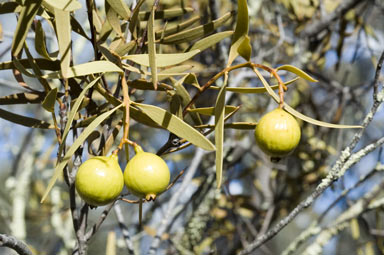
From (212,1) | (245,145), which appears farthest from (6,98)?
(245,145)

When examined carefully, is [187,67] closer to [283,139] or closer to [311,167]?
[283,139]

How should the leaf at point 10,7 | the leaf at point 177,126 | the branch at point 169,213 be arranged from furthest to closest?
1. the branch at point 169,213
2. the leaf at point 10,7
3. the leaf at point 177,126

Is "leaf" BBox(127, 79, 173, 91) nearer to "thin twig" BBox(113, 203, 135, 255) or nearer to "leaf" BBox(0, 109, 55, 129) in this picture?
"leaf" BBox(0, 109, 55, 129)

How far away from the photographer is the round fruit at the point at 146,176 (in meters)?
0.57

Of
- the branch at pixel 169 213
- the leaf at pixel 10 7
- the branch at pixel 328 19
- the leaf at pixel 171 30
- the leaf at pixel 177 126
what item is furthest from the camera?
the branch at pixel 328 19

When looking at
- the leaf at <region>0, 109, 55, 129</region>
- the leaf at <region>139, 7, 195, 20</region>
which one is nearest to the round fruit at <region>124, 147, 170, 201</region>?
the leaf at <region>0, 109, 55, 129</region>

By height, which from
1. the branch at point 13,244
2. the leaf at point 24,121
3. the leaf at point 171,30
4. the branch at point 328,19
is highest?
the leaf at point 171,30

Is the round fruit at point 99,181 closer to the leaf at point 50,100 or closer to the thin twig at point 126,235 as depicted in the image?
the leaf at point 50,100

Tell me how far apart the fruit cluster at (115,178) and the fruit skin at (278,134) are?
0.14 m

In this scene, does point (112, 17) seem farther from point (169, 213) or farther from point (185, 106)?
point (169, 213)

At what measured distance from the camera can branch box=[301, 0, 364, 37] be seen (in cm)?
182

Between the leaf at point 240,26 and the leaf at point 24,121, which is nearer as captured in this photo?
the leaf at point 240,26

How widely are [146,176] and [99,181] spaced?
56 mm

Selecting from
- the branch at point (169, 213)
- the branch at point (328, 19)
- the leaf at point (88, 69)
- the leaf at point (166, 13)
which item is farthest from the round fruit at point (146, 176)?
the branch at point (328, 19)
